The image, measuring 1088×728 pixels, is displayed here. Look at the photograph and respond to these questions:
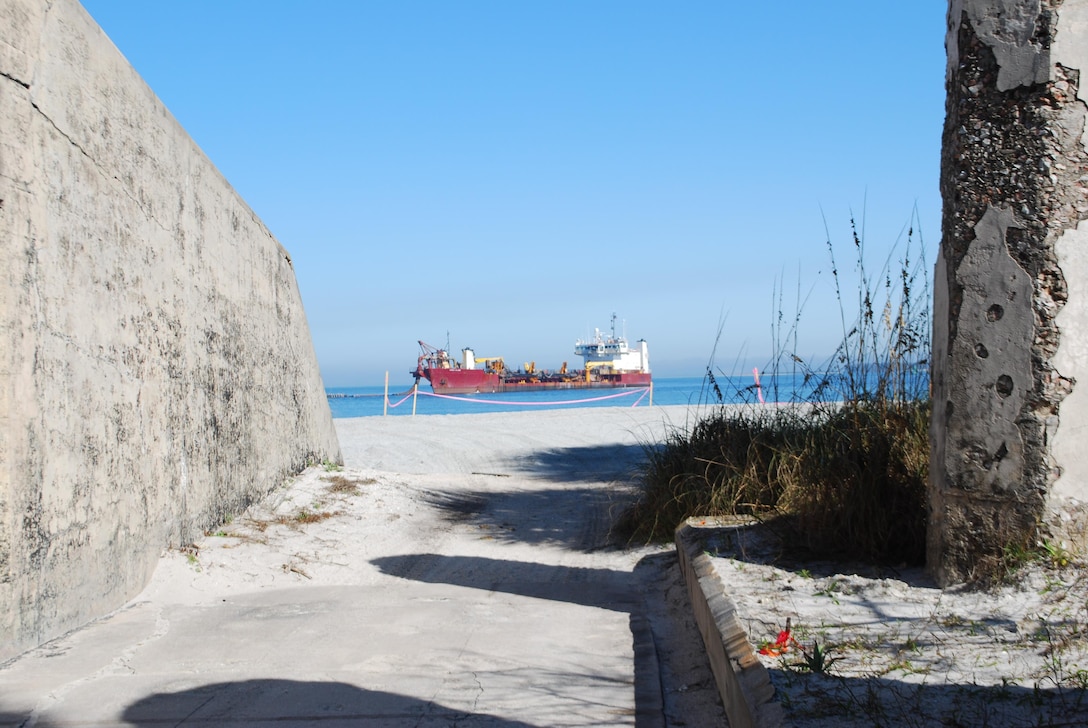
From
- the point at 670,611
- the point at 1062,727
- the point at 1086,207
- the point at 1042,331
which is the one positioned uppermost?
the point at 1086,207

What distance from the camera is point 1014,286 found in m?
4.04

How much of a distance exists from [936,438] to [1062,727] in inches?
80.6

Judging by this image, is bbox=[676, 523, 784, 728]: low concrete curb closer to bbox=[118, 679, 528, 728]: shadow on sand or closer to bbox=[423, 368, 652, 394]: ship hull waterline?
bbox=[118, 679, 528, 728]: shadow on sand

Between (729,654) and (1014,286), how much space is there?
79.1 inches

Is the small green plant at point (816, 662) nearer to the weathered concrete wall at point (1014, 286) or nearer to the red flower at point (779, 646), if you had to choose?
the red flower at point (779, 646)

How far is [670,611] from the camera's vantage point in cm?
530

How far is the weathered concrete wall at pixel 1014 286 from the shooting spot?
13.0ft

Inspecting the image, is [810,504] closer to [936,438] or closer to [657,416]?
[936,438]

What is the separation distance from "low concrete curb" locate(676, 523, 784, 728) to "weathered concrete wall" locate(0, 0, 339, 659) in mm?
2910

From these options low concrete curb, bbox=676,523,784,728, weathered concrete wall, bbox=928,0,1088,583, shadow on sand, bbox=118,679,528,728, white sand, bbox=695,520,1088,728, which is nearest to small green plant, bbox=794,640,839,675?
white sand, bbox=695,520,1088,728

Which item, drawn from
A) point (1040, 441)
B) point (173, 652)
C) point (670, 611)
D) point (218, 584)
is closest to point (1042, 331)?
point (1040, 441)

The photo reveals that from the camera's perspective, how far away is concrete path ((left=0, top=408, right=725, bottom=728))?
3.55 metres

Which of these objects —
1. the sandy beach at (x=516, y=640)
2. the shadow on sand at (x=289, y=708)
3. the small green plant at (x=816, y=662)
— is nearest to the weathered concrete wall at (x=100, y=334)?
the sandy beach at (x=516, y=640)

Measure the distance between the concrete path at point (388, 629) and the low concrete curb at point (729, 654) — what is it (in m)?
0.15
